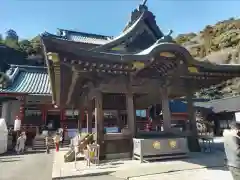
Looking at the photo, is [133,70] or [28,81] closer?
[133,70]

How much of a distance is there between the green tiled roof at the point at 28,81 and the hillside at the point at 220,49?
87.8 feet

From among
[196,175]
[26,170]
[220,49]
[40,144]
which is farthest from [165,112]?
[220,49]

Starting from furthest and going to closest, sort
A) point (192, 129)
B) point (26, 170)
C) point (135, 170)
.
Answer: point (192, 129)
point (26, 170)
point (135, 170)

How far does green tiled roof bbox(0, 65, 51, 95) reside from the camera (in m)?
20.4

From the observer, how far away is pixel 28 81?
919 inches

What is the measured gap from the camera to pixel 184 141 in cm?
763

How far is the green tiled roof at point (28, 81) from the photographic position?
67.1 ft

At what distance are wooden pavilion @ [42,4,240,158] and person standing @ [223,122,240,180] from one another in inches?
182

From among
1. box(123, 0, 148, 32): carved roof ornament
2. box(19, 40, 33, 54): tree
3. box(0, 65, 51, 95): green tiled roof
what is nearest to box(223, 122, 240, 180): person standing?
box(123, 0, 148, 32): carved roof ornament

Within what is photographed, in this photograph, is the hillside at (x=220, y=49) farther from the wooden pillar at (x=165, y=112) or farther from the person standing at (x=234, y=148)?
the person standing at (x=234, y=148)

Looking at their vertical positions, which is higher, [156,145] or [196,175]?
[156,145]

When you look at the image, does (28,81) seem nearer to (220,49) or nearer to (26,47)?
(26,47)

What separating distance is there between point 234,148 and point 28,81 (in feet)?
79.0

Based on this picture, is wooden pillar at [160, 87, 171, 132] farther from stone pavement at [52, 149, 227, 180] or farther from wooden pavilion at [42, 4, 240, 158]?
stone pavement at [52, 149, 227, 180]
